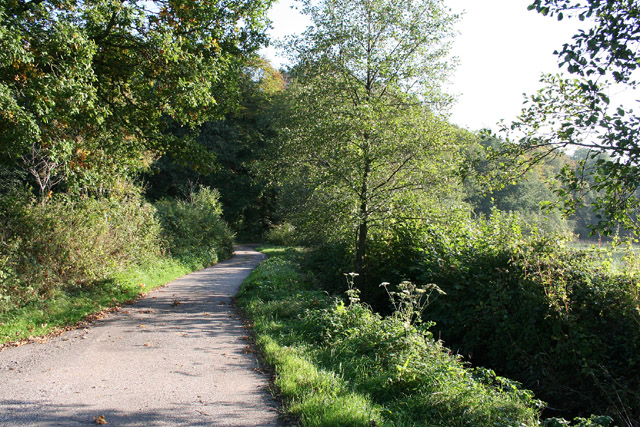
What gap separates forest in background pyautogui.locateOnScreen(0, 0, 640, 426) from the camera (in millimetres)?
6676

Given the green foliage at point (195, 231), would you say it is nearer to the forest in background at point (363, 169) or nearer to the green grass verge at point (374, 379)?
the forest in background at point (363, 169)

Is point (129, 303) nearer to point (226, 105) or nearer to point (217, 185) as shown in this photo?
point (226, 105)

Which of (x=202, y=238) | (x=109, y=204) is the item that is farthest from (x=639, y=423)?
(x=202, y=238)

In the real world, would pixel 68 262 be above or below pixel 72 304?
above

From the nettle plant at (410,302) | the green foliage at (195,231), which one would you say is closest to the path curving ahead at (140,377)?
the nettle plant at (410,302)

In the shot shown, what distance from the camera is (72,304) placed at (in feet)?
30.6

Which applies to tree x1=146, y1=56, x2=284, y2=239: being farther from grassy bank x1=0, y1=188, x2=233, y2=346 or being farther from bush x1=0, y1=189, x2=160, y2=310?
bush x1=0, y1=189, x2=160, y2=310

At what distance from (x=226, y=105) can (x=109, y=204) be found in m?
4.28

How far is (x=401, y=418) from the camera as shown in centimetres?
445

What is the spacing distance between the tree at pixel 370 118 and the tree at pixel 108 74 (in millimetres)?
2361

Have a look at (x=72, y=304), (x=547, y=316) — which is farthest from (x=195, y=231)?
(x=547, y=316)

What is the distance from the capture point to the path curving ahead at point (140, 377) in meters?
4.34

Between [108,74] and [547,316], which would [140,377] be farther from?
[108,74]

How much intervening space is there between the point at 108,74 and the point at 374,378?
922cm
